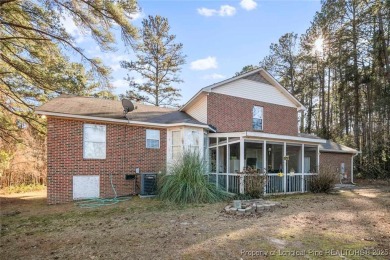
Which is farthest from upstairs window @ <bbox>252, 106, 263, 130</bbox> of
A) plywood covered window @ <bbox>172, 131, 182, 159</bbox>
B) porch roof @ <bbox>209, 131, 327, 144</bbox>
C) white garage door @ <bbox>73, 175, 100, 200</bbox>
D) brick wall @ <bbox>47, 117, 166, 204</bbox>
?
white garage door @ <bbox>73, 175, 100, 200</bbox>

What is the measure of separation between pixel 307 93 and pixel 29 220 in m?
30.7

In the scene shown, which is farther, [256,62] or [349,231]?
[256,62]

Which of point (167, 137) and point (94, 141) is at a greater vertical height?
point (167, 137)

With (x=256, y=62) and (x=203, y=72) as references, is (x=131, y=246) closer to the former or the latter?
(x=203, y=72)

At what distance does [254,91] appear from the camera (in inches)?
595

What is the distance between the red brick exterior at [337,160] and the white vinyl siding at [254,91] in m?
5.53

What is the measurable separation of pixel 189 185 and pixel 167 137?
379 centimetres

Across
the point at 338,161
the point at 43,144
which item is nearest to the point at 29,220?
the point at 43,144

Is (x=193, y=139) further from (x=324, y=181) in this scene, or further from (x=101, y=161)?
(x=324, y=181)

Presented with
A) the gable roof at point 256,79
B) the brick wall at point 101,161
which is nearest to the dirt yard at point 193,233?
the brick wall at point 101,161

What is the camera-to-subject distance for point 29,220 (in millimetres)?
7211

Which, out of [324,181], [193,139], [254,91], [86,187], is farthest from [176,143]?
[324,181]

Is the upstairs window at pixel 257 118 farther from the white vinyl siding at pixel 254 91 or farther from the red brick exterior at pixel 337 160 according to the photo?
the red brick exterior at pixel 337 160

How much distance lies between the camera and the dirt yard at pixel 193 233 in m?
4.40
